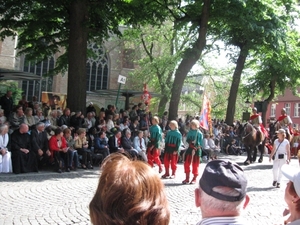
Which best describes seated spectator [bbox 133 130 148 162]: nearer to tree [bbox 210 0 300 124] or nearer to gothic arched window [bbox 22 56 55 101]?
tree [bbox 210 0 300 124]

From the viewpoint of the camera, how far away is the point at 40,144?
12.4 m

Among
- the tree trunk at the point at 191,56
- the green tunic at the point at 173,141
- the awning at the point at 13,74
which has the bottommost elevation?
the green tunic at the point at 173,141

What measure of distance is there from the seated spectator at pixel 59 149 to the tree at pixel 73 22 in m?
3.83

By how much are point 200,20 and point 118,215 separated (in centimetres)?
1899

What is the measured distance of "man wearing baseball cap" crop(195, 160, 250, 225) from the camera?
2205 mm

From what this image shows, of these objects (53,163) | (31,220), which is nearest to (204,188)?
(31,220)

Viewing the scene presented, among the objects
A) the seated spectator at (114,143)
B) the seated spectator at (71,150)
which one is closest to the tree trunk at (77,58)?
the seated spectator at (114,143)

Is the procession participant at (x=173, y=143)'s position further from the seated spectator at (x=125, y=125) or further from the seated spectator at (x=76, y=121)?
the seated spectator at (x=125, y=125)

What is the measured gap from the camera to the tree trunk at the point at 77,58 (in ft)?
53.9

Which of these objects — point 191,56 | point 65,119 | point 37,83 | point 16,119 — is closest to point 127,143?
point 65,119

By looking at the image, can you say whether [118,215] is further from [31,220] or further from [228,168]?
[31,220]

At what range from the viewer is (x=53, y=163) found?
13.0 m

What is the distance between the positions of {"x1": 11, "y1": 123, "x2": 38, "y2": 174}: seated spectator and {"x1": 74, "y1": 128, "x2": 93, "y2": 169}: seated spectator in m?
1.78

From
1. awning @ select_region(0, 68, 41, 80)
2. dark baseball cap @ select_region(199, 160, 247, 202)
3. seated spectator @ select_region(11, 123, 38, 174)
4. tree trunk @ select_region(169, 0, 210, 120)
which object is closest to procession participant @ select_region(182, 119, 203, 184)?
seated spectator @ select_region(11, 123, 38, 174)
